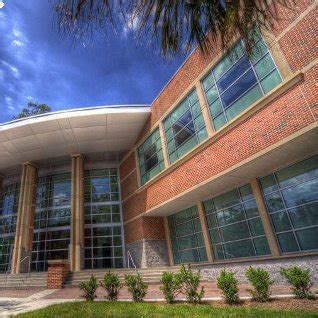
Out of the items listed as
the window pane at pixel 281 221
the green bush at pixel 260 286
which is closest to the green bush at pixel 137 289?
the green bush at pixel 260 286

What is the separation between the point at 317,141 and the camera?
9094mm

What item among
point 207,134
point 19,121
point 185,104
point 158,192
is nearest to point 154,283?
point 158,192

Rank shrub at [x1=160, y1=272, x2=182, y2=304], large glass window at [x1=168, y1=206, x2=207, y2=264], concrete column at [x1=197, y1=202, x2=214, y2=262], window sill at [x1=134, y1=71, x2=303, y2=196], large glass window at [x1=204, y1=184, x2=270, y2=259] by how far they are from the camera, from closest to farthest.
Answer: shrub at [x1=160, y1=272, x2=182, y2=304]
window sill at [x1=134, y1=71, x2=303, y2=196]
large glass window at [x1=204, y1=184, x2=270, y2=259]
concrete column at [x1=197, y1=202, x2=214, y2=262]
large glass window at [x1=168, y1=206, x2=207, y2=264]

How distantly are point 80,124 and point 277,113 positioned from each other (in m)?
13.1

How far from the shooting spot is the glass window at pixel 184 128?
13.7 metres

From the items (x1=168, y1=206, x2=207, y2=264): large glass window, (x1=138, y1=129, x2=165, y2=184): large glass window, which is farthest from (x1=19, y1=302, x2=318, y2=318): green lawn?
(x1=138, y1=129, x2=165, y2=184): large glass window

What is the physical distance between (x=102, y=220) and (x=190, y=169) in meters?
→ 12.3

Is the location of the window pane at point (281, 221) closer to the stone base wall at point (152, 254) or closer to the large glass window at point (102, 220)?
the stone base wall at point (152, 254)

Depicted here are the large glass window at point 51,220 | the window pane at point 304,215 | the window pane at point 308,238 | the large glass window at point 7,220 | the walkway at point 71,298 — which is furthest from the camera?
the large glass window at point 7,220

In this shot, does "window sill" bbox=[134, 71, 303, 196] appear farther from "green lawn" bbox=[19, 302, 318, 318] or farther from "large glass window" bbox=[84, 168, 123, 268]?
"large glass window" bbox=[84, 168, 123, 268]

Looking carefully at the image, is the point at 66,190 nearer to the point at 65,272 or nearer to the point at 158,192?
the point at 65,272

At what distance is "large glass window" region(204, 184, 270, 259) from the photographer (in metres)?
11.9

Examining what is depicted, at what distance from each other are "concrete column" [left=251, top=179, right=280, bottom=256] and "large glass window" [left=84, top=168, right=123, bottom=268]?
13.6 metres

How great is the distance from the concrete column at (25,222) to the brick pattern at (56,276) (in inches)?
232
